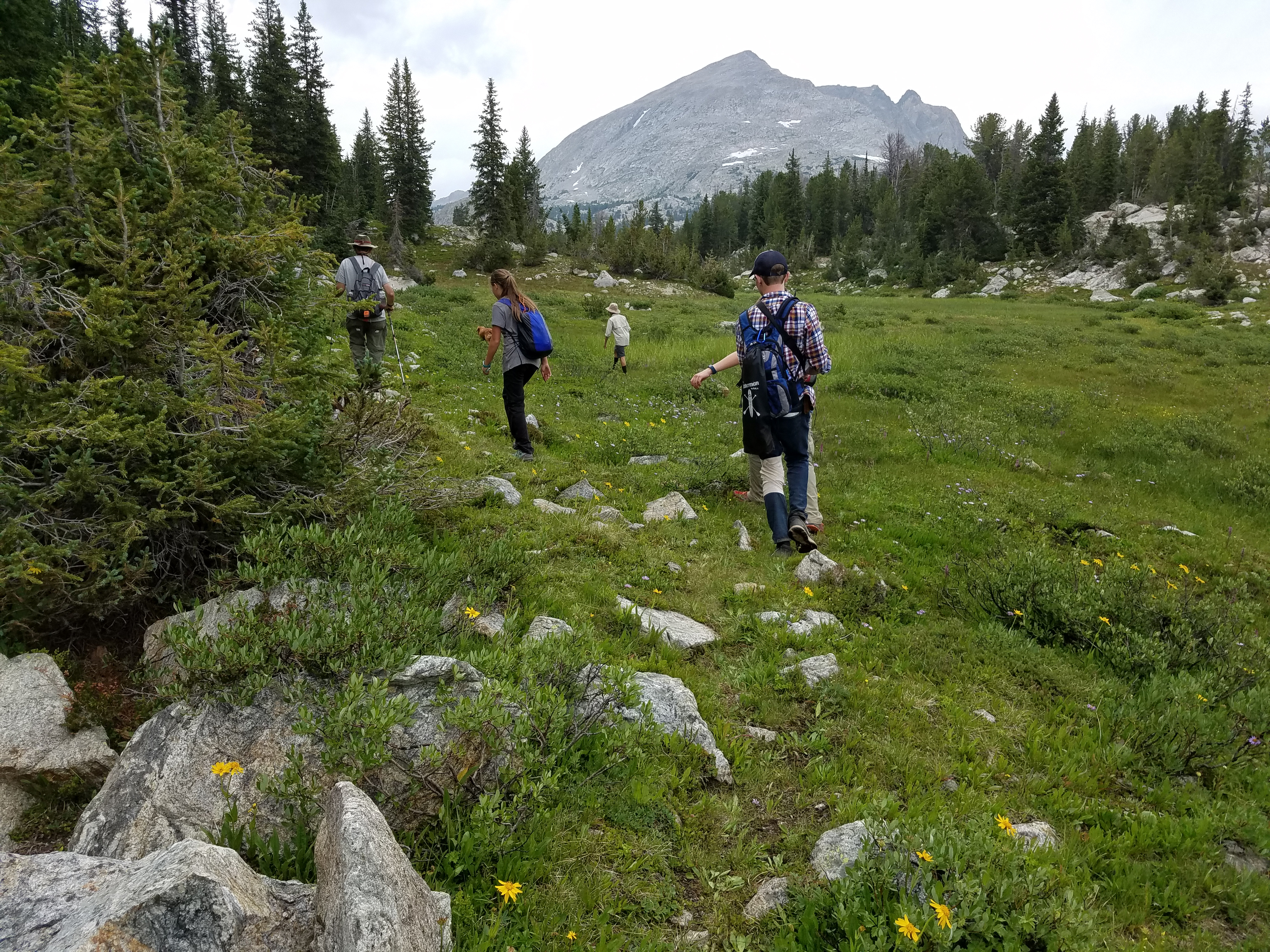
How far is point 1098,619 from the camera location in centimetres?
577

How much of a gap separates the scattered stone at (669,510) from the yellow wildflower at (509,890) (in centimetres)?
542

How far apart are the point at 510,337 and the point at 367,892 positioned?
812 cm

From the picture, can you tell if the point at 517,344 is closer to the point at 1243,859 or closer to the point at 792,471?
the point at 792,471

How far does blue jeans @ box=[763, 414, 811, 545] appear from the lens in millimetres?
7148

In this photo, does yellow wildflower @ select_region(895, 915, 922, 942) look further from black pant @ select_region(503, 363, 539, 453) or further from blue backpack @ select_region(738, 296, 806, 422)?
black pant @ select_region(503, 363, 539, 453)

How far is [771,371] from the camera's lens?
7020mm

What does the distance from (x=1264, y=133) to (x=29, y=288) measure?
356 feet

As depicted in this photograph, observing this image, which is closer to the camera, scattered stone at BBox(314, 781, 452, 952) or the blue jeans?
scattered stone at BBox(314, 781, 452, 952)

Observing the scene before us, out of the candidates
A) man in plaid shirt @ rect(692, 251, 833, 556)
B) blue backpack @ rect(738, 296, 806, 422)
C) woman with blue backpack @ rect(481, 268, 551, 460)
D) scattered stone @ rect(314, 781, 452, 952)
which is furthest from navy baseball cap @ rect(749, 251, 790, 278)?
scattered stone @ rect(314, 781, 452, 952)

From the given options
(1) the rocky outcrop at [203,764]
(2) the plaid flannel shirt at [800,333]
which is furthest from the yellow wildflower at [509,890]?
(2) the plaid flannel shirt at [800,333]

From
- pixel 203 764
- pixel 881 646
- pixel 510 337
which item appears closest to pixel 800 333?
pixel 881 646

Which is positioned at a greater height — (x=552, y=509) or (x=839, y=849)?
(x=552, y=509)

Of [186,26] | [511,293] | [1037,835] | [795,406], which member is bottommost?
[1037,835]

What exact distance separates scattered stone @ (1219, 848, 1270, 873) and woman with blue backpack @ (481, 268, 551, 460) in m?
8.24
